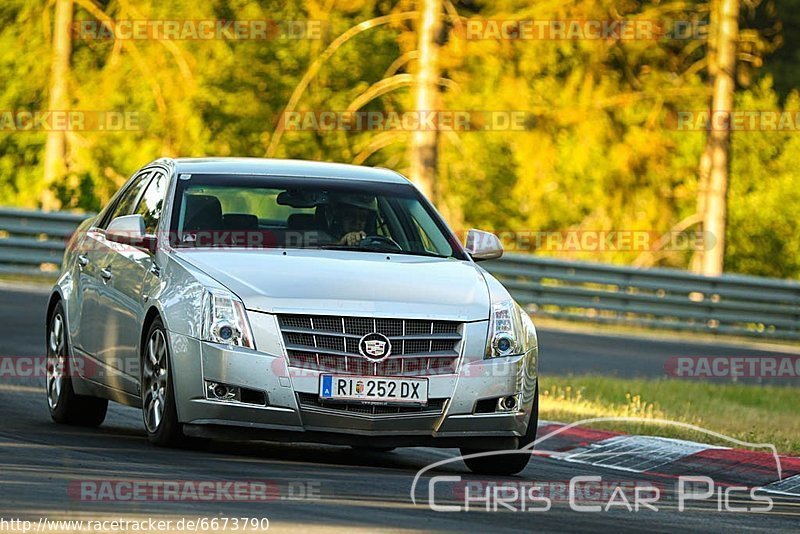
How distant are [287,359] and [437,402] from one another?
2.66ft

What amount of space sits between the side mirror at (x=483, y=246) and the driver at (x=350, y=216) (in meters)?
0.61

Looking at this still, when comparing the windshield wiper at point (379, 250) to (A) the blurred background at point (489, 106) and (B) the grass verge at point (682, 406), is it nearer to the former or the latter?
(B) the grass verge at point (682, 406)

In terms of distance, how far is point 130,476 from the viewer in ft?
28.3

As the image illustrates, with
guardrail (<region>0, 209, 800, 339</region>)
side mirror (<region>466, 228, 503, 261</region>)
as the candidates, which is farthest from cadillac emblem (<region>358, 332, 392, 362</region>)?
guardrail (<region>0, 209, 800, 339</region>)

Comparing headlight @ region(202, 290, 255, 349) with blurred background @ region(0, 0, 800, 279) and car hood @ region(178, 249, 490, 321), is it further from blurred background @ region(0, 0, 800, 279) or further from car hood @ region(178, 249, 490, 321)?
blurred background @ region(0, 0, 800, 279)

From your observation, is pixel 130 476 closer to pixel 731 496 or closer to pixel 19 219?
pixel 731 496

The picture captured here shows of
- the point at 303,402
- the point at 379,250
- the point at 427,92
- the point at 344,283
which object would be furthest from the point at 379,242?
the point at 427,92

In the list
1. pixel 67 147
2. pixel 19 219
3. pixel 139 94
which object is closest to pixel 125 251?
pixel 19 219

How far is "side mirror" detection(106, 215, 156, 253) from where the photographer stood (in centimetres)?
1040

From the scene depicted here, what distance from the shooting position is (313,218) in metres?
10.7

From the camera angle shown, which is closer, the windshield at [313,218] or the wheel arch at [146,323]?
the wheel arch at [146,323]

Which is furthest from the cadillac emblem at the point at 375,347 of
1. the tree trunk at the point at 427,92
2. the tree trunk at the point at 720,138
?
the tree trunk at the point at 720,138

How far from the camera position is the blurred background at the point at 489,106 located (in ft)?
112

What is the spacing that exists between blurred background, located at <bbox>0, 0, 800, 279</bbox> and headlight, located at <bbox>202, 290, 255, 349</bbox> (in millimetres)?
21529
